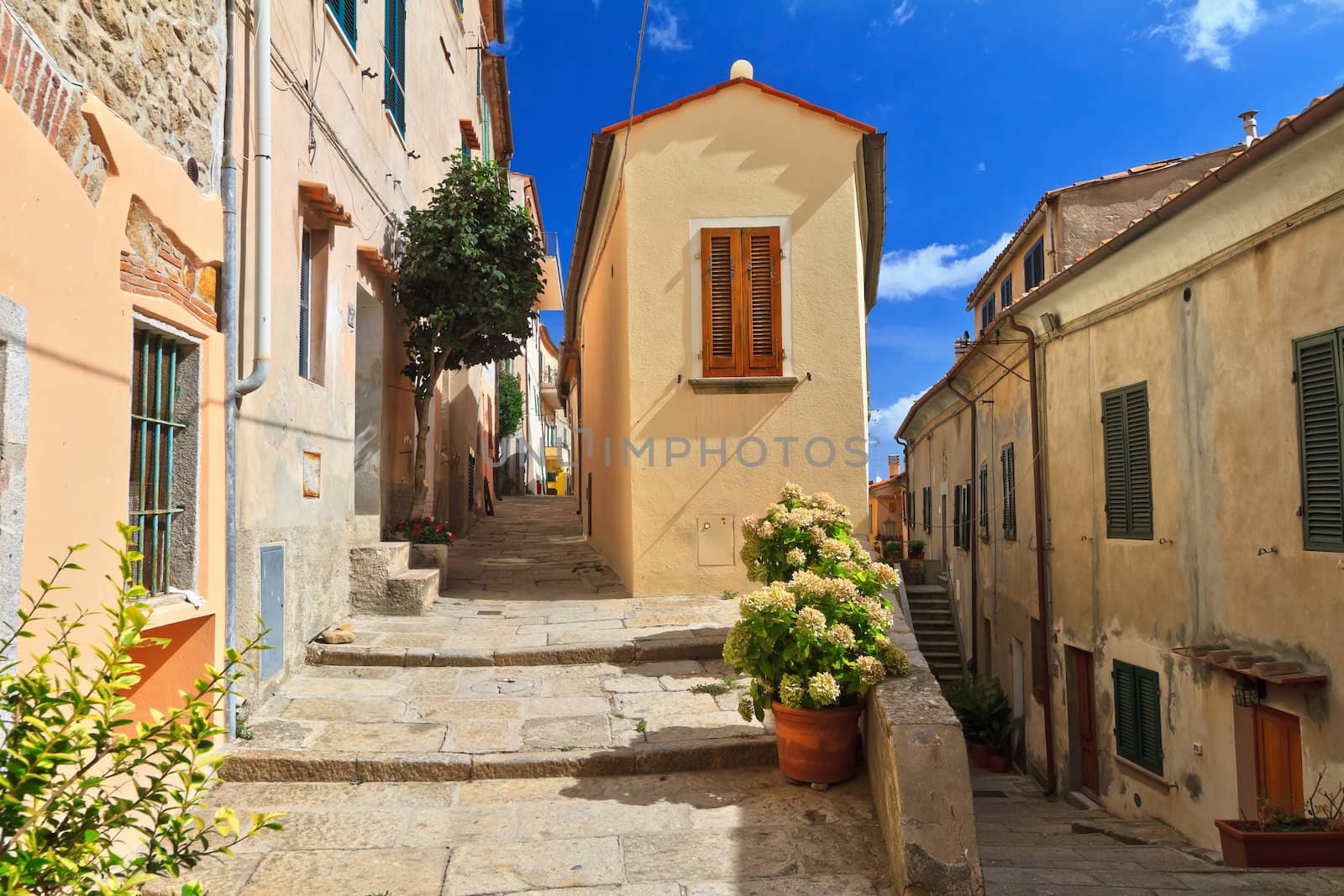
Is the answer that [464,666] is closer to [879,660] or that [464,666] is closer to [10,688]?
[879,660]

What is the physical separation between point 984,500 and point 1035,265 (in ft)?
14.6

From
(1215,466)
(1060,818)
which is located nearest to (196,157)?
(1215,466)

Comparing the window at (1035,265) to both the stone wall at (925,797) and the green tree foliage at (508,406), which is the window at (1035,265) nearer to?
the stone wall at (925,797)

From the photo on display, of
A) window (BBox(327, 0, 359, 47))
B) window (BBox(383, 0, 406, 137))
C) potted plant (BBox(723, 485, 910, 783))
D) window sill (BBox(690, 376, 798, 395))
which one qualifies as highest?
window (BBox(383, 0, 406, 137))

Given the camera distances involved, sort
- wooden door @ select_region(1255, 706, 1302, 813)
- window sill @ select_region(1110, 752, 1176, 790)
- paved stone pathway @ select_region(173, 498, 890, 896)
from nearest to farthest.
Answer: paved stone pathway @ select_region(173, 498, 890, 896)
wooden door @ select_region(1255, 706, 1302, 813)
window sill @ select_region(1110, 752, 1176, 790)

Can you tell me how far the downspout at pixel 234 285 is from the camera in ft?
18.3

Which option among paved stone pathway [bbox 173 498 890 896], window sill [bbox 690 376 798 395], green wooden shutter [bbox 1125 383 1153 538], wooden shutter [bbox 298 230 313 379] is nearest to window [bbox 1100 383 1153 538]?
green wooden shutter [bbox 1125 383 1153 538]

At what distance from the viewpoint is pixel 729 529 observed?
9836mm

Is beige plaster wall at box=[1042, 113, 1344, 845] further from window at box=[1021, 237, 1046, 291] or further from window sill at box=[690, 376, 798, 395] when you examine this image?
window at box=[1021, 237, 1046, 291]

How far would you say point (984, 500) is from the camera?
52.1 feet

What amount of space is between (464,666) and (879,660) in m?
3.40

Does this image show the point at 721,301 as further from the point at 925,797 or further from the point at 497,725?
the point at 925,797

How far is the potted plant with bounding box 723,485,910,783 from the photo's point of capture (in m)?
4.97

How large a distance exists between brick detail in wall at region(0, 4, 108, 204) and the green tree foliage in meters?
20.6
